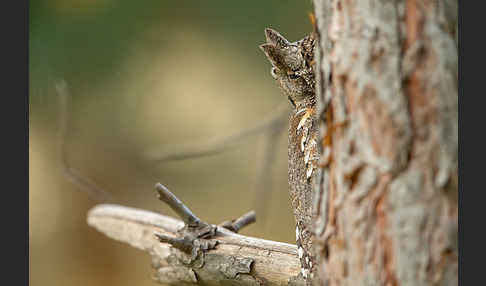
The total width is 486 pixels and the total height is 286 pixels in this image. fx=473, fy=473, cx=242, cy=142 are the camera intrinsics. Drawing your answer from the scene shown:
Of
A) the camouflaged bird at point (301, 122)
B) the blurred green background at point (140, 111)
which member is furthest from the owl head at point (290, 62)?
the blurred green background at point (140, 111)

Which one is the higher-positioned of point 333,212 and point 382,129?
point 382,129

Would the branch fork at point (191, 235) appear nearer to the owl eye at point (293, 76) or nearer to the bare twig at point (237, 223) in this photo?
the bare twig at point (237, 223)

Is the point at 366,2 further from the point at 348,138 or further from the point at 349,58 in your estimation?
the point at 348,138

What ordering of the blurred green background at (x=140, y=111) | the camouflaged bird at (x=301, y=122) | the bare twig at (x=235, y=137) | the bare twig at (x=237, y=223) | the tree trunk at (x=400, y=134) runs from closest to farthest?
the tree trunk at (x=400, y=134) < the camouflaged bird at (x=301, y=122) < the bare twig at (x=237, y=223) < the bare twig at (x=235, y=137) < the blurred green background at (x=140, y=111)

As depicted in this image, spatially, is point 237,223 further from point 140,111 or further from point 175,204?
point 140,111

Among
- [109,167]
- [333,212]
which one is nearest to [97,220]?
[109,167]

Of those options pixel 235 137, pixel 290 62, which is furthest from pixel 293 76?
pixel 235 137

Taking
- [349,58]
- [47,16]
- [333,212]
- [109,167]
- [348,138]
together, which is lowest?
[109,167]
